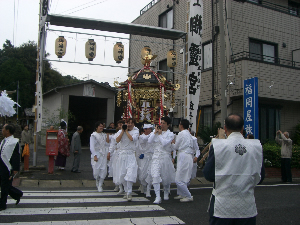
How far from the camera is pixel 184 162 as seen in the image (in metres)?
7.59

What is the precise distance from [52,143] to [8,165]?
4.78m

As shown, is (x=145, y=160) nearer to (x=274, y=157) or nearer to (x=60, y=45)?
(x=274, y=157)

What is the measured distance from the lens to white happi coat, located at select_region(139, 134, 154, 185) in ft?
27.4

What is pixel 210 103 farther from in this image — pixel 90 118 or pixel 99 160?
pixel 90 118

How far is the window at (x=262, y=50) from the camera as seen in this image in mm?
16703

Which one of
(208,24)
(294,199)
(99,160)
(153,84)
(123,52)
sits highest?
(208,24)

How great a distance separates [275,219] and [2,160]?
19.1 feet

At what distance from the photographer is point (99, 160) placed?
8.68 m

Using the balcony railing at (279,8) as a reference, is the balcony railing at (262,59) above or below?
below

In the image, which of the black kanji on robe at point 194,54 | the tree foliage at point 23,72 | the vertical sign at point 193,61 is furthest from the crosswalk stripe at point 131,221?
the tree foliage at point 23,72

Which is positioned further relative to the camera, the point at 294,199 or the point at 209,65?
the point at 209,65

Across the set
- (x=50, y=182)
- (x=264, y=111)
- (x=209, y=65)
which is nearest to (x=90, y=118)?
(x=209, y=65)

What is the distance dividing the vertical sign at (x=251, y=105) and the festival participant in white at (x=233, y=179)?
30.7 feet

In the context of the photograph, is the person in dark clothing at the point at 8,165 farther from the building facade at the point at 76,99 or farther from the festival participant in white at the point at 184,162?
the building facade at the point at 76,99
